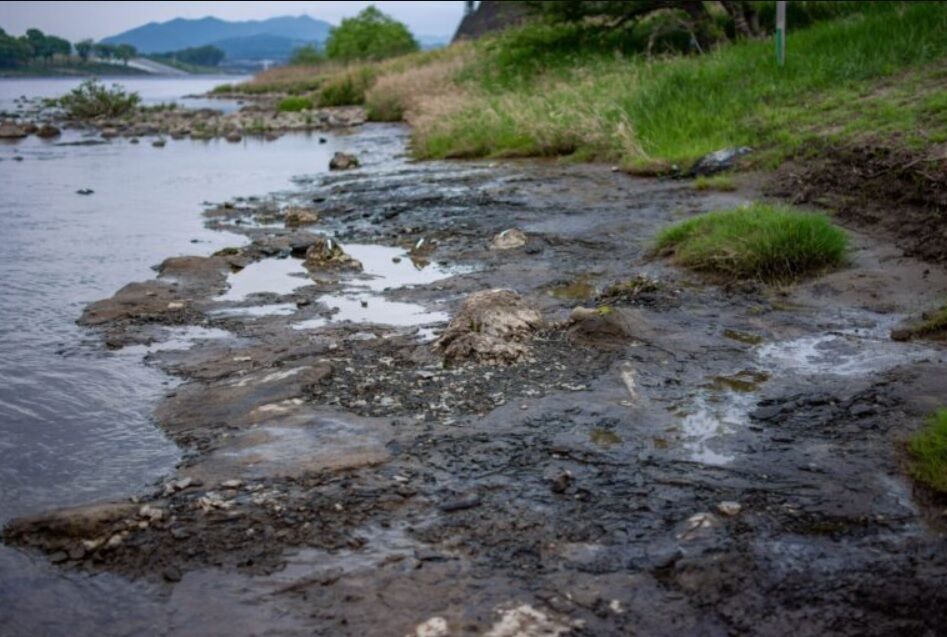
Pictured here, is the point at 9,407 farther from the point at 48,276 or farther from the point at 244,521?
the point at 48,276

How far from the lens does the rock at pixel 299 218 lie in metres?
10.8

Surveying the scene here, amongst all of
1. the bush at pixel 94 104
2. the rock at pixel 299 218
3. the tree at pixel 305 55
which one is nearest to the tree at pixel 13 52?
the tree at pixel 305 55

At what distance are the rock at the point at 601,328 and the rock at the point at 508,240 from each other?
3015 millimetres

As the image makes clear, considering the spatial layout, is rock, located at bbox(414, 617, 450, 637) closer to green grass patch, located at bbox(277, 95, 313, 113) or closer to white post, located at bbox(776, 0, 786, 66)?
white post, located at bbox(776, 0, 786, 66)

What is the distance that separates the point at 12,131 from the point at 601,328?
77.1 ft

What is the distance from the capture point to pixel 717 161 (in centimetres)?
1124

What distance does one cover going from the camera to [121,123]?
29.3 meters

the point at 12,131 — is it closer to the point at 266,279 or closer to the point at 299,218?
the point at 299,218

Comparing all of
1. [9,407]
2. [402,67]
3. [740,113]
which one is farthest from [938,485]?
[402,67]

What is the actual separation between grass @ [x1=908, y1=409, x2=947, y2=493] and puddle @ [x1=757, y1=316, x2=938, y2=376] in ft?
3.55

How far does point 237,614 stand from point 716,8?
79.3ft

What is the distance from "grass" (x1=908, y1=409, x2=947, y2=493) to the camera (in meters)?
3.62

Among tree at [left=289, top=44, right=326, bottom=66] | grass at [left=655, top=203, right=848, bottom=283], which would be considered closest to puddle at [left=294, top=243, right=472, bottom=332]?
grass at [left=655, top=203, right=848, bottom=283]

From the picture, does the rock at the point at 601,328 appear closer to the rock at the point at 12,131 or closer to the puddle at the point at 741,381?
the puddle at the point at 741,381
